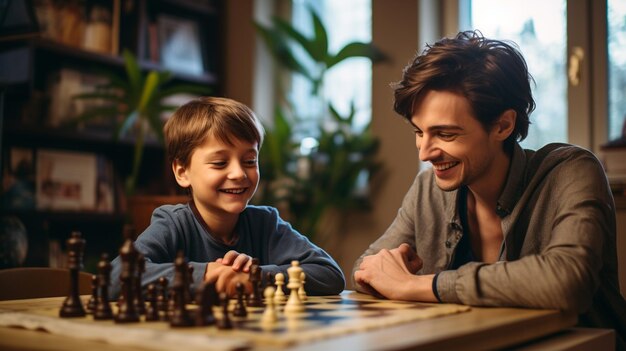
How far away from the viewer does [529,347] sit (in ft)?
4.22

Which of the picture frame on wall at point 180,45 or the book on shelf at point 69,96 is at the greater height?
the picture frame on wall at point 180,45

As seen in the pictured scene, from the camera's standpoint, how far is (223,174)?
1896 millimetres

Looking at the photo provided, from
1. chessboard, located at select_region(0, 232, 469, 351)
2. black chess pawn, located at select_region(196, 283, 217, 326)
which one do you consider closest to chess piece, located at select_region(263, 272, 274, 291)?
chessboard, located at select_region(0, 232, 469, 351)

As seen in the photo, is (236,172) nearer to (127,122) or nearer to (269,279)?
(269,279)

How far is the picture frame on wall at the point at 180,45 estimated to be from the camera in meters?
4.55

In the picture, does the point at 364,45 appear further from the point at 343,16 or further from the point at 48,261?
the point at 48,261

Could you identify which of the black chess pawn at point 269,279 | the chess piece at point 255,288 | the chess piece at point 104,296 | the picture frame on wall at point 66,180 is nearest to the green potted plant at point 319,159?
the picture frame on wall at point 66,180

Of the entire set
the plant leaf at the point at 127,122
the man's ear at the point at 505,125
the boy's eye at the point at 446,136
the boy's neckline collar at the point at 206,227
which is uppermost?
the plant leaf at the point at 127,122

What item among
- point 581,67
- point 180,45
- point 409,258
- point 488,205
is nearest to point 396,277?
point 409,258

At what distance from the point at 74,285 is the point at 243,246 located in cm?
75

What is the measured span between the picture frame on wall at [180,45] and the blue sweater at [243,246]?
2717 millimetres

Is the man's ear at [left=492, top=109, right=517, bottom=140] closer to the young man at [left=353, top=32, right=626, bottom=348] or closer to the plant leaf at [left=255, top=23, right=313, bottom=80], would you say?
the young man at [left=353, top=32, right=626, bottom=348]

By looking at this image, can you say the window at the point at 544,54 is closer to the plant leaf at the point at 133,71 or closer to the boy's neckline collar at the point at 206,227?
the plant leaf at the point at 133,71

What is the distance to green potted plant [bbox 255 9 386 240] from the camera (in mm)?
4113
